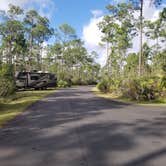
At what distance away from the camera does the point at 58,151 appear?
7.49 m

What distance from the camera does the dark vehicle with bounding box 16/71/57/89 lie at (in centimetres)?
4088

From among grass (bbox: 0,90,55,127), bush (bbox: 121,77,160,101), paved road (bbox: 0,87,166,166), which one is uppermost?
bush (bbox: 121,77,160,101)

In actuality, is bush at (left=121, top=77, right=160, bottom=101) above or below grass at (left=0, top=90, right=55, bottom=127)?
above

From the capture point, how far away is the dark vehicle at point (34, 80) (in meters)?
40.9

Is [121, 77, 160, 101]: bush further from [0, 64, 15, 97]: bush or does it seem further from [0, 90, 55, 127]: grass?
[0, 64, 15, 97]: bush

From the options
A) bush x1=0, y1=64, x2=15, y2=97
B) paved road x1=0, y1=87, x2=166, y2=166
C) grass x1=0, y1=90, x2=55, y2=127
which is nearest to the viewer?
paved road x1=0, y1=87, x2=166, y2=166

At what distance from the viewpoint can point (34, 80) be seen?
4250 centimetres

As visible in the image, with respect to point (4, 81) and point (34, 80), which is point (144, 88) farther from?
point (34, 80)

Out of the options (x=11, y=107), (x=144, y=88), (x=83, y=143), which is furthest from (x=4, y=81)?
(x=83, y=143)

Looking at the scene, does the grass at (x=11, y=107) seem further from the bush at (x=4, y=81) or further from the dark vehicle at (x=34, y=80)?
the dark vehicle at (x=34, y=80)

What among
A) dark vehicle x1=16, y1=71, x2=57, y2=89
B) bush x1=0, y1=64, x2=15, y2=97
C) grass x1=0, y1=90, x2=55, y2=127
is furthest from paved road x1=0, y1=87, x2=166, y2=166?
dark vehicle x1=16, y1=71, x2=57, y2=89

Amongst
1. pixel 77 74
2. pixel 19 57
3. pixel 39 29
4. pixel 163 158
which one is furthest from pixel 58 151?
pixel 77 74

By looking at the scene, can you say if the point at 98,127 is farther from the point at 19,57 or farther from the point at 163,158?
the point at 19,57

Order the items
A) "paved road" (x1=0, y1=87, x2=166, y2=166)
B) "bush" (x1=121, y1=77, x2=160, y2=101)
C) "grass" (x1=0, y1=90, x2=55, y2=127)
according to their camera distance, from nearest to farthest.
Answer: "paved road" (x1=0, y1=87, x2=166, y2=166)
"grass" (x1=0, y1=90, x2=55, y2=127)
"bush" (x1=121, y1=77, x2=160, y2=101)
